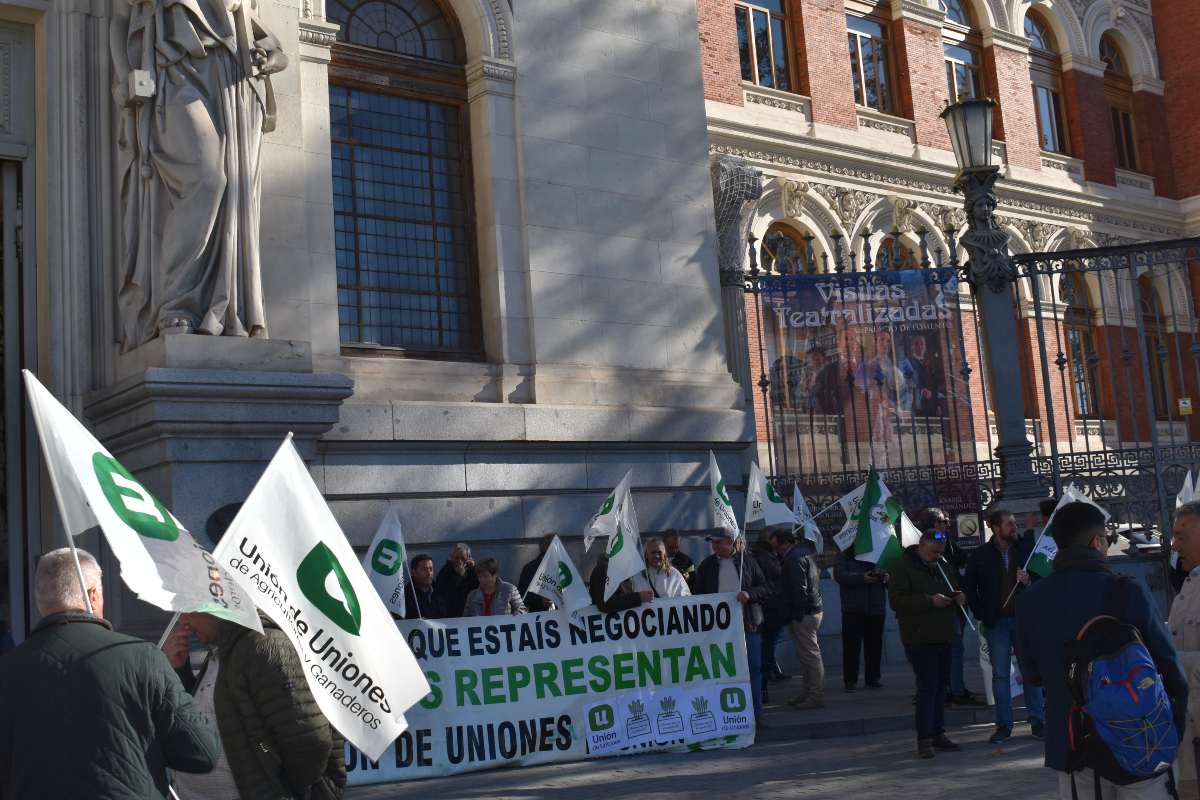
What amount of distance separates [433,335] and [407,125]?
220 centimetres

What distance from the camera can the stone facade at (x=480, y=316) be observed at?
1151cm

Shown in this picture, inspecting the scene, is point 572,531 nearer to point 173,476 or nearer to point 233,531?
point 173,476

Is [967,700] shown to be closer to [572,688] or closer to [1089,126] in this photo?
[572,688]

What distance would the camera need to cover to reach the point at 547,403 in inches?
550

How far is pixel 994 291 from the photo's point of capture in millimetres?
15711

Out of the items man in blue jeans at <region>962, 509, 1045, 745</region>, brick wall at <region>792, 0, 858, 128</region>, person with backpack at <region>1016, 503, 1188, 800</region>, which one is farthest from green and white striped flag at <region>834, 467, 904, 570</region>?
brick wall at <region>792, 0, 858, 128</region>

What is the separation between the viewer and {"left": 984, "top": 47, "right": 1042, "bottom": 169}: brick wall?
3334 centimetres

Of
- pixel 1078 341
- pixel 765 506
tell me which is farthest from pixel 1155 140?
pixel 765 506

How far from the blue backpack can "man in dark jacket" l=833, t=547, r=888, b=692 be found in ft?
30.5

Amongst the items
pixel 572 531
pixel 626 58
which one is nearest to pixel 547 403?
pixel 572 531

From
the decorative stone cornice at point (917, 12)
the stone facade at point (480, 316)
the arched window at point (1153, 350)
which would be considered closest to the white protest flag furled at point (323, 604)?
the stone facade at point (480, 316)

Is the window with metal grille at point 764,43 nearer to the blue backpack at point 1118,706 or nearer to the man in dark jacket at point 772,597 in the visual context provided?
the man in dark jacket at point 772,597

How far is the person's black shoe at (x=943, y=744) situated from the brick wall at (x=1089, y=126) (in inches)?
1094

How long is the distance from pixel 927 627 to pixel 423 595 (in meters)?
4.34
